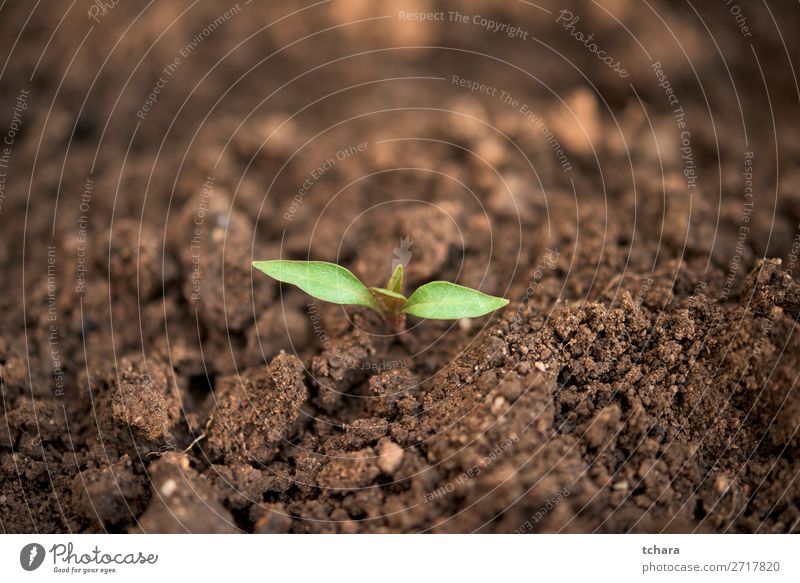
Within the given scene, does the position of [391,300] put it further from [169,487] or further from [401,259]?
[169,487]

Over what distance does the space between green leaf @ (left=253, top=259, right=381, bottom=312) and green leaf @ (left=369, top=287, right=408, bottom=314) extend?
0.21 feet

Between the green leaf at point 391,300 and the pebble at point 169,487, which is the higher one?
the green leaf at point 391,300

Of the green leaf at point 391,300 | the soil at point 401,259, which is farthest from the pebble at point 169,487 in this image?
the green leaf at point 391,300

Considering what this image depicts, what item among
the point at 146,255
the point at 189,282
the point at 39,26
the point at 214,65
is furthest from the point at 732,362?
the point at 39,26

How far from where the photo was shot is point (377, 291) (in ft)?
6.32

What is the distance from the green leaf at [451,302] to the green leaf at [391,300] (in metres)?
0.05

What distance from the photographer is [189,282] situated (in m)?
2.42

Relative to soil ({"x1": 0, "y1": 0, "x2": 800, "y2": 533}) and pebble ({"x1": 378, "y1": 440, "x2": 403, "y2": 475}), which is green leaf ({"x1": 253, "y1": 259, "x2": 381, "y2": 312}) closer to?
soil ({"x1": 0, "y1": 0, "x2": 800, "y2": 533})

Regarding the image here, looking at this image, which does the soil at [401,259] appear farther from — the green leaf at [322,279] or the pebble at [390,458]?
the green leaf at [322,279]

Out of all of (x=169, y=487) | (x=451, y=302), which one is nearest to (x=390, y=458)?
(x=451, y=302)

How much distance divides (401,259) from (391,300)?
218mm

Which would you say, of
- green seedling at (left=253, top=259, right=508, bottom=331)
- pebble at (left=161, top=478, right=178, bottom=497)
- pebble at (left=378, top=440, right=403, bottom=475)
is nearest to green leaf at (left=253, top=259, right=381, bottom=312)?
green seedling at (left=253, top=259, right=508, bottom=331)

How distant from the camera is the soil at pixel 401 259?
1.81 m

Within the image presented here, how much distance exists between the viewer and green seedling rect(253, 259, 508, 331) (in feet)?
6.20
